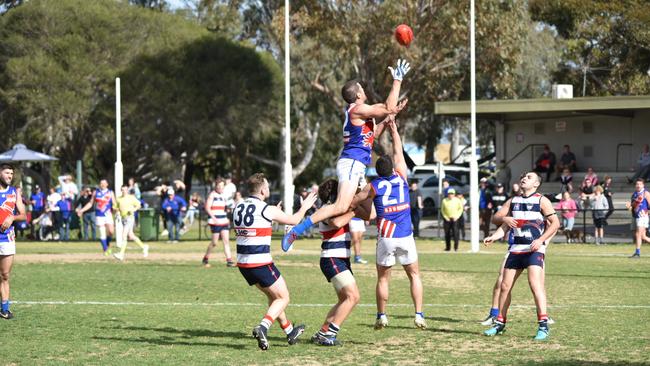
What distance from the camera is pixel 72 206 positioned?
40250mm

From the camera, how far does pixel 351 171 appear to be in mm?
12328

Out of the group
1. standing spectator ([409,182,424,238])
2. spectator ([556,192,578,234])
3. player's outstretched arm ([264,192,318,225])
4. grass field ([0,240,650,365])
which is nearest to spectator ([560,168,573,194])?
spectator ([556,192,578,234])

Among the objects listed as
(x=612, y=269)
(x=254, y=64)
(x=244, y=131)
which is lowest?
(x=612, y=269)

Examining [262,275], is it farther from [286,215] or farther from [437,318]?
[437,318]

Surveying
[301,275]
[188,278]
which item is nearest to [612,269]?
[301,275]

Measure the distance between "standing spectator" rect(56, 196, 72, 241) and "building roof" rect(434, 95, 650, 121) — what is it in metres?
14.8

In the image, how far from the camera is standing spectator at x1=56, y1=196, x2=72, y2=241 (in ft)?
129

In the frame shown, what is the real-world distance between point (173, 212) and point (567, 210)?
1353 centimetres

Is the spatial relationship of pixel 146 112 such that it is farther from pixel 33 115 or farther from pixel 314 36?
pixel 314 36

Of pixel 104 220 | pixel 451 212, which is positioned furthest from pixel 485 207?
pixel 104 220

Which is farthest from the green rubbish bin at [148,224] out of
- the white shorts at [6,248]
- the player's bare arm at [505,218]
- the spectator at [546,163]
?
the player's bare arm at [505,218]

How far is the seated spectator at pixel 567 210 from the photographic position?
35.0 m

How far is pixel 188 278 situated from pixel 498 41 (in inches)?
1063

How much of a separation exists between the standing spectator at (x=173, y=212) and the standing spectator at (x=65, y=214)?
4152 millimetres
